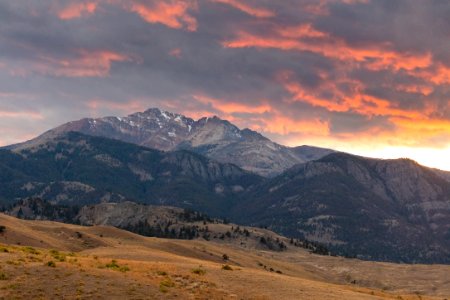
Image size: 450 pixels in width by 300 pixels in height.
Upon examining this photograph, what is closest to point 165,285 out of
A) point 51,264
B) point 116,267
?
point 116,267

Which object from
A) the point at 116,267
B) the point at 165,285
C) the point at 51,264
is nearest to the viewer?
the point at 165,285

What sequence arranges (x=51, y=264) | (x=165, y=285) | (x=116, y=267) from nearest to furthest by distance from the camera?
(x=165, y=285), (x=51, y=264), (x=116, y=267)

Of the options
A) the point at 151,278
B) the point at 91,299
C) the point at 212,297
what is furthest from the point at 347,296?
the point at 91,299

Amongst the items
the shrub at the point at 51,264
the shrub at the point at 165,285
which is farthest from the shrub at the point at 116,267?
the shrub at the point at 51,264

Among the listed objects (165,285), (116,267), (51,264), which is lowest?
(165,285)

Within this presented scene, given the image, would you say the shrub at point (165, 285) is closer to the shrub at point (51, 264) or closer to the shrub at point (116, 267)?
the shrub at point (116, 267)

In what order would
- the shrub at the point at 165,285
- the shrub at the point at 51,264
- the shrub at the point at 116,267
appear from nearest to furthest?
the shrub at the point at 165,285 → the shrub at the point at 51,264 → the shrub at the point at 116,267

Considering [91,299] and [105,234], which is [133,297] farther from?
[105,234]

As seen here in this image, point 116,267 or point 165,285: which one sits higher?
point 116,267

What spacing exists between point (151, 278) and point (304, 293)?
52.9 ft

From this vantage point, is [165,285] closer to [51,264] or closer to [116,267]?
[116,267]

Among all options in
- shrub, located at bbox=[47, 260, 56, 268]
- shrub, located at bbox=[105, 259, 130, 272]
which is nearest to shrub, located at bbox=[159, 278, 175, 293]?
shrub, located at bbox=[105, 259, 130, 272]

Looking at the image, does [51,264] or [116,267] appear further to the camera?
[116,267]

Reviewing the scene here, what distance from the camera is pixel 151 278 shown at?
53469 mm
